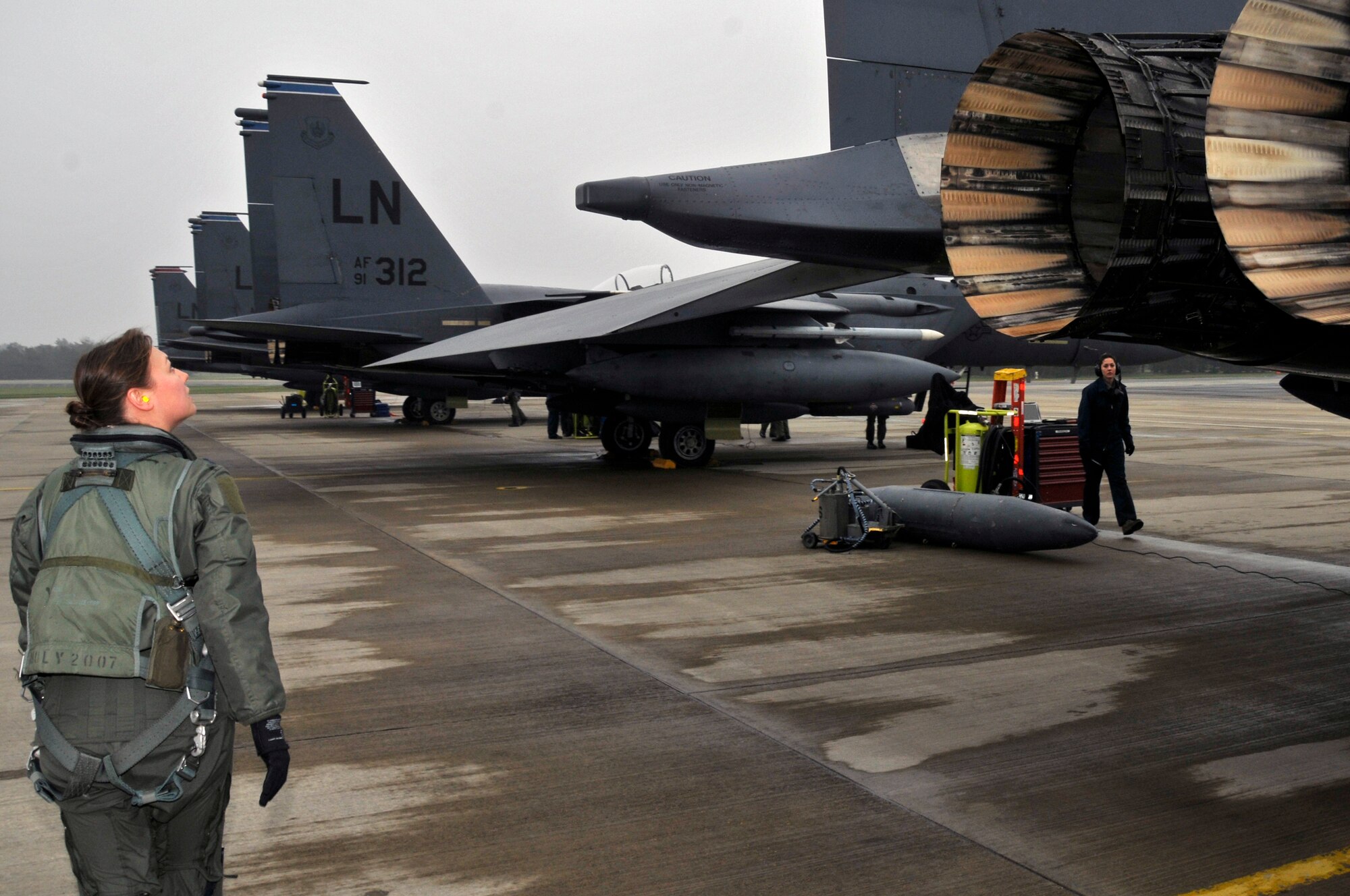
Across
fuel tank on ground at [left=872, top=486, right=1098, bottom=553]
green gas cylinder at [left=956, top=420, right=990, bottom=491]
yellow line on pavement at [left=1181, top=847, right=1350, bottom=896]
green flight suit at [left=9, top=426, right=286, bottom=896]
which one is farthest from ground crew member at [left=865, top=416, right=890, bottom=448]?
green flight suit at [left=9, top=426, right=286, bottom=896]

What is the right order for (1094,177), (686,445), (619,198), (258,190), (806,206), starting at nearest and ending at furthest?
(1094,177), (806,206), (619,198), (686,445), (258,190)

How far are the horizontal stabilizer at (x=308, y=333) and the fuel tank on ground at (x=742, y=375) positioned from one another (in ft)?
25.8

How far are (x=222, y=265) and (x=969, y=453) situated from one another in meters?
36.3

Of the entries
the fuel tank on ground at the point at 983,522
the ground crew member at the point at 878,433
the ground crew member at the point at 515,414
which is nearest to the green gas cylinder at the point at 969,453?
the fuel tank on ground at the point at 983,522

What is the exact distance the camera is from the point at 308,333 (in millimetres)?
21688

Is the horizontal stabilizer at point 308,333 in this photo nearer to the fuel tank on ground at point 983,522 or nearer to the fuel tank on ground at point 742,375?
the fuel tank on ground at point 742,375

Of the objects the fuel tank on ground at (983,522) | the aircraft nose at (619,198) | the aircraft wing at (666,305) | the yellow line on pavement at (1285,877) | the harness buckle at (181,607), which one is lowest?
the yellow line on pavement at (1285,877)

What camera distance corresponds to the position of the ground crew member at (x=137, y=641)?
2525 mm

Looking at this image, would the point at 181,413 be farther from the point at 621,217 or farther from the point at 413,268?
the point at 413,268

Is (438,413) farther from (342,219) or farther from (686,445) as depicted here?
(686,445)

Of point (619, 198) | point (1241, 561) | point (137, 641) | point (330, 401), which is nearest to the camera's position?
point (137, 641)

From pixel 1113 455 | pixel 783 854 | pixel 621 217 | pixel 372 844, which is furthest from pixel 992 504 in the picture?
pixel 372 844

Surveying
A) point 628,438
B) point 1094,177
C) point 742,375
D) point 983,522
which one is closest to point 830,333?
point 742,375

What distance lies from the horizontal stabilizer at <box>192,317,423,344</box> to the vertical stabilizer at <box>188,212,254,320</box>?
63.8 ft
